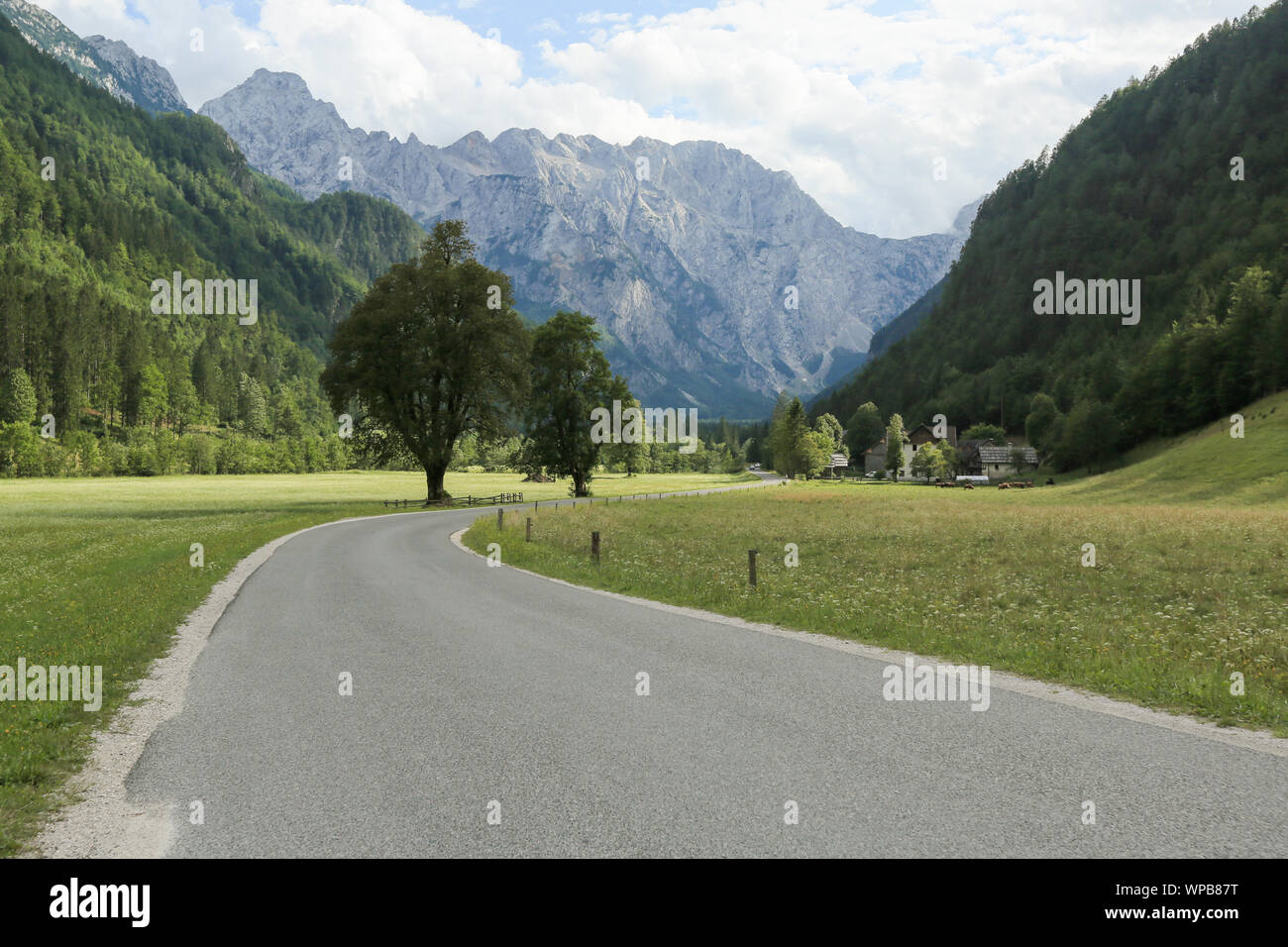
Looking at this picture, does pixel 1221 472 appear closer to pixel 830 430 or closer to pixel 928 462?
pixel 928 462

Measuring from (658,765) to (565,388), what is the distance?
5694cm

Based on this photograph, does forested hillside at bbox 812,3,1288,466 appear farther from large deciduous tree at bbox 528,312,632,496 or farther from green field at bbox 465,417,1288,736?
green field at bbox 465,417,1288,736

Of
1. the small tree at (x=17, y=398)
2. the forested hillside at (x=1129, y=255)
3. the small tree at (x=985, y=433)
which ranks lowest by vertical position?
the small tree at (x=985, y=433)

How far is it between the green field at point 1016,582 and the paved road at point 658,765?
2.15 meters

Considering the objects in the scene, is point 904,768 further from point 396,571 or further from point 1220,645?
point 396,571

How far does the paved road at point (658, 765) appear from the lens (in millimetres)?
5219

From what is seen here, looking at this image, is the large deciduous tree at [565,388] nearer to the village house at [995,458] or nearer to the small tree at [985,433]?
the village house at [995,458]

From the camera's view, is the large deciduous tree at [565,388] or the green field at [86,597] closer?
the green field at [86,597]

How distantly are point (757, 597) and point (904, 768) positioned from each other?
34.4ft

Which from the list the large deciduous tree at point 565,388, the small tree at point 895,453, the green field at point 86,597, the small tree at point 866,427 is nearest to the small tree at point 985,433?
the small tree at point 866,427

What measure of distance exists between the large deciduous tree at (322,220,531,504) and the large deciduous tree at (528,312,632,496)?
23.3 ft

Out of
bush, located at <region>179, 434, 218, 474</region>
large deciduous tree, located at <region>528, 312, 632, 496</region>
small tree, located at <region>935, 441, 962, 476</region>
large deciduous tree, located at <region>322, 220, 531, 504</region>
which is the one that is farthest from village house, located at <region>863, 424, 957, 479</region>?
bush, located at <region>179, 434, 218, 474</region>

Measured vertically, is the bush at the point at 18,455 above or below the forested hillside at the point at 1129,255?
below

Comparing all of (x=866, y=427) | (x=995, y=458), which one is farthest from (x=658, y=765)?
(x=866, y=427)
